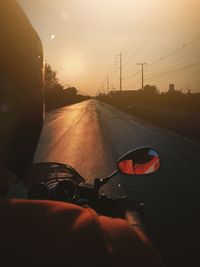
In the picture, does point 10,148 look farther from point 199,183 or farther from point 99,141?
point 99,141

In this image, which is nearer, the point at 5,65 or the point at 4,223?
the point at 4,223

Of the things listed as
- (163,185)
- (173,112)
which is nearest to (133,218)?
(163,185)

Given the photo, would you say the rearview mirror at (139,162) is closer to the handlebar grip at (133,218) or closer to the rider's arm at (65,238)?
the handlebar grip at (133,218)

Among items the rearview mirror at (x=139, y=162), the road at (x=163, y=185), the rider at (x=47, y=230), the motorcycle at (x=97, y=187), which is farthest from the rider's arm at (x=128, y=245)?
the road at (x=163, y=185)

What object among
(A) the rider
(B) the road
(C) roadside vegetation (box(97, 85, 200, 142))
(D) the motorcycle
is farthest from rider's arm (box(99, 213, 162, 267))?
(C) roadside vegetation (box(97, 85, 200, 142))

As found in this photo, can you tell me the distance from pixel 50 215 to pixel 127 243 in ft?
1.10

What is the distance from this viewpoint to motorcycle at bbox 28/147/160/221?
2816 millimetres

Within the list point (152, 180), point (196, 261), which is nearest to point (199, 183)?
point (152, 180)

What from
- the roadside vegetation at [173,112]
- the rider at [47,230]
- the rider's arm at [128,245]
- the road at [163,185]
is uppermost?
the rider at [47,230]

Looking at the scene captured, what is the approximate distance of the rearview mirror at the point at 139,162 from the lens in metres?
2.98

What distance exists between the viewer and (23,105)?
9.75ft

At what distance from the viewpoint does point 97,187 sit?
3.04m

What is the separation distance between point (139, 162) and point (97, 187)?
1.06 feet

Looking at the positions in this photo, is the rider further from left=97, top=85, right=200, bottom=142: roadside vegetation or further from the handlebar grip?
left=97, top=85, right=200, bottom=142: roadside vegetation
